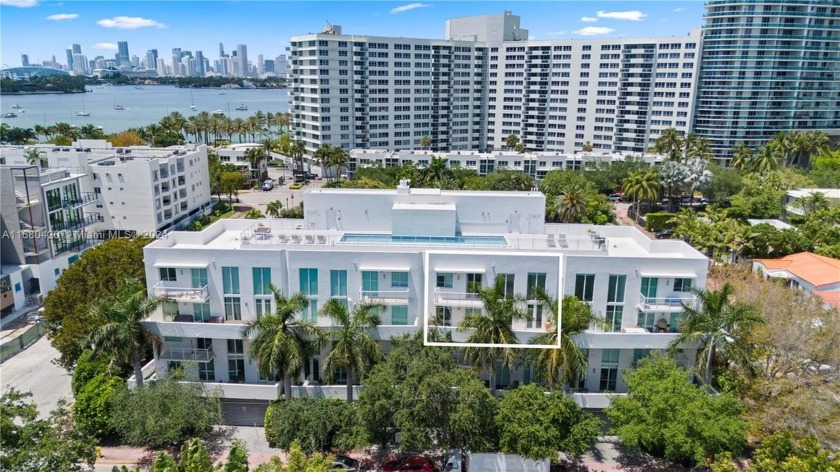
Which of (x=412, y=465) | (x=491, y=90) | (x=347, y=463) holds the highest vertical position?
(x=491, y=90)

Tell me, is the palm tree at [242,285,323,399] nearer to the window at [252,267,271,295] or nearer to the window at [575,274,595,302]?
the window at [252,267,271,295]

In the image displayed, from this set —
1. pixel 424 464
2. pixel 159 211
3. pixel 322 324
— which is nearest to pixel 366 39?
pixel 159 211

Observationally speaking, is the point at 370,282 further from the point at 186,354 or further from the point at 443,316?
the point at 186,354

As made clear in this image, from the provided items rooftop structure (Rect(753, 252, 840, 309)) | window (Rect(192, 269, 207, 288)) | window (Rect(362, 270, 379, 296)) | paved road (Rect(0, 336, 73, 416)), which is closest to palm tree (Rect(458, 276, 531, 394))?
window (Rect(362, 270, 379, 296))

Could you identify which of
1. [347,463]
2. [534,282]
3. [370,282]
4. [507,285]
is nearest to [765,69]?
[534,282]

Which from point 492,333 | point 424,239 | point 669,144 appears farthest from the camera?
point 669,144

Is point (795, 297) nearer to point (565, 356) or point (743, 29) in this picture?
point (565, 356)
